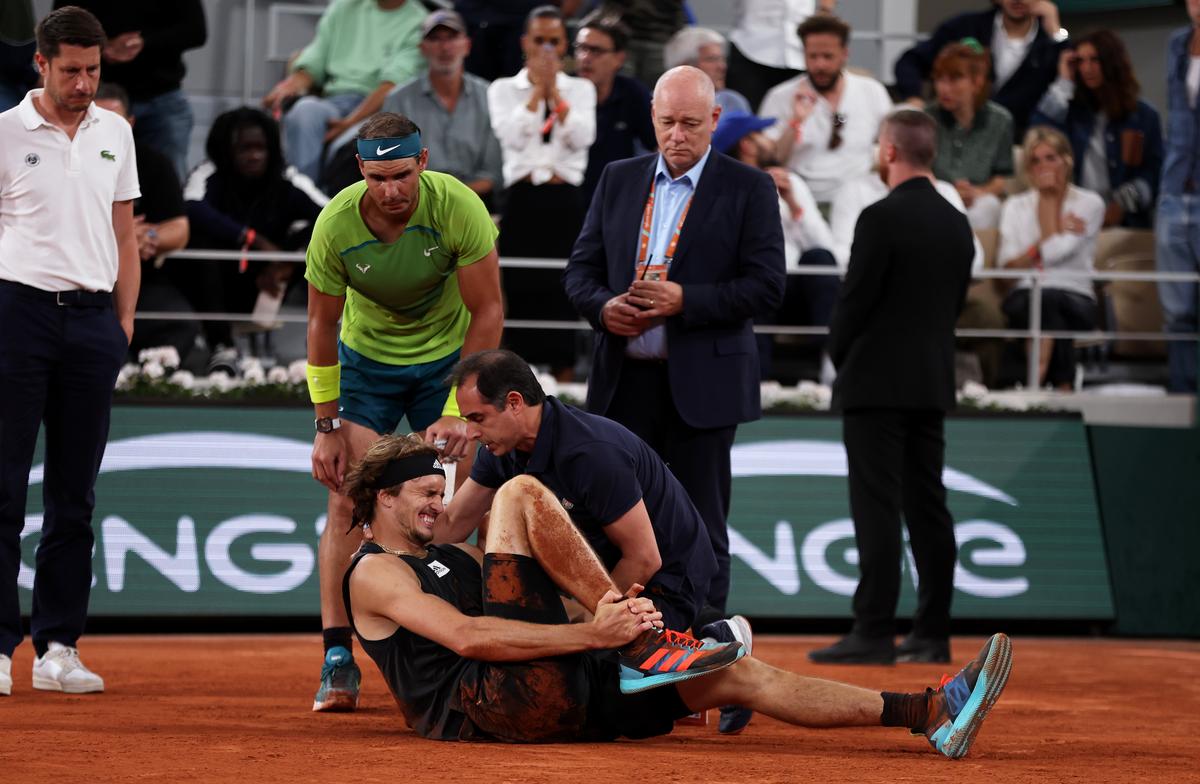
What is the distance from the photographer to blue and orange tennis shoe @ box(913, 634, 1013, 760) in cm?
517

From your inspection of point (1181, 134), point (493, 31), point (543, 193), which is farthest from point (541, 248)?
point (1181, 134)

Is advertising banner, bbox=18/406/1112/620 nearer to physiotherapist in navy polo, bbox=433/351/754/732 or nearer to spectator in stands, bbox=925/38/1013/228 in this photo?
spectator in stands, bbox=925/38/1013/228

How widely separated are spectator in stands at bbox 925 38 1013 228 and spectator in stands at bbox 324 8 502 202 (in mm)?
3397

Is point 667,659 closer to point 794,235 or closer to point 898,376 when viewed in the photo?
point 898,376

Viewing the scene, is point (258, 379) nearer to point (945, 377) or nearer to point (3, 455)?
point (3, 455)

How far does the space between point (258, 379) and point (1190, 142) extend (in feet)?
21.9

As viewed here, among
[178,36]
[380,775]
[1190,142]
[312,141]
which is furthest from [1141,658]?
[178,36]

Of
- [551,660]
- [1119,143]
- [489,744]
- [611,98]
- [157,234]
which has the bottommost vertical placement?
[489,744]

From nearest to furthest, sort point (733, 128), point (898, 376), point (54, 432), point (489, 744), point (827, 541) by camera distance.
Answer: point (489, 744)
point (54, 432)
point (898, 376)
point (827, 541)
point (733, 128)

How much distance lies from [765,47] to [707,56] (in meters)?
1.33

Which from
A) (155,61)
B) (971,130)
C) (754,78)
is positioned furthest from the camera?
(754,78)

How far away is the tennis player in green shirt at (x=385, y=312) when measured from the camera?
6281 mm

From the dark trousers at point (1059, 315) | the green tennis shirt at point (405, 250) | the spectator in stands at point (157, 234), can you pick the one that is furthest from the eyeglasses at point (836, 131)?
the green tennis shirt at point (405, 250)

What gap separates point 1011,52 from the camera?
13.4 metres
